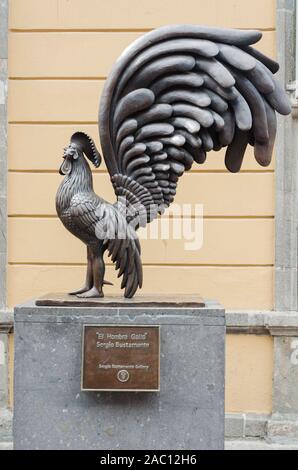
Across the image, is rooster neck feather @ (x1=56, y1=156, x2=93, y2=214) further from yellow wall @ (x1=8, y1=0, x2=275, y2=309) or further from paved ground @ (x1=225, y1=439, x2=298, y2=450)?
paved ground @ (x1=225, y1=439, x2=298, y2=450)

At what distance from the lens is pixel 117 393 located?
3.41m

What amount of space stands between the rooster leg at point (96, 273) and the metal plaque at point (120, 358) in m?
0.32

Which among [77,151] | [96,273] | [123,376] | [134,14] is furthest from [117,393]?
[134,14]

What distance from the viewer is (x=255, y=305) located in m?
5.84

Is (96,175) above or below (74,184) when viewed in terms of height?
above

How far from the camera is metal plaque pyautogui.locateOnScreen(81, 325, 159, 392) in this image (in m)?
3.37

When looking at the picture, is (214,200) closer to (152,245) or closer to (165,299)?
(152,245)

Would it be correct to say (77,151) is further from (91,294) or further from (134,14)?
(134,14)

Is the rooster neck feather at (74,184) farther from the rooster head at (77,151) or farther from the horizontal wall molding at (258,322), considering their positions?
the horizontal wall molding at (258,322)

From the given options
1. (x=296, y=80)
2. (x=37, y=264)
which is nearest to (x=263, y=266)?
(x=296, y=80)

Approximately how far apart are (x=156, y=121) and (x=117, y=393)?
1.59 metres

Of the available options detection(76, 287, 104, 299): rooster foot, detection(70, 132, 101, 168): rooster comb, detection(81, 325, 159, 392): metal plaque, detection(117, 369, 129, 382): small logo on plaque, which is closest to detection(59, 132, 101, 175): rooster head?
detection(70, 132, 101, 168): rooster comb

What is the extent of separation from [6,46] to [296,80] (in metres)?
2.81

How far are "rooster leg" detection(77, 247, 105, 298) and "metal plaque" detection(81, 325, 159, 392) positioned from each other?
12.7 inches
